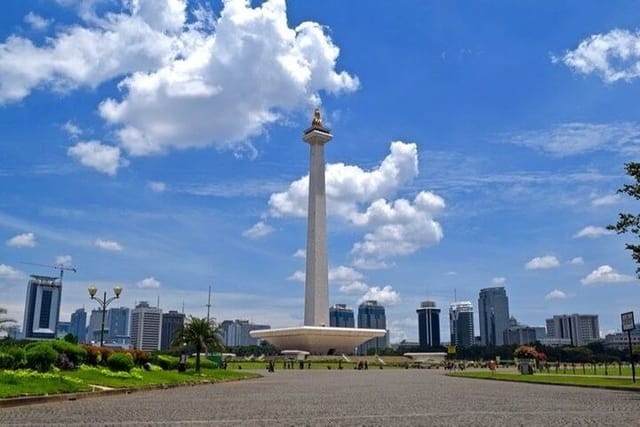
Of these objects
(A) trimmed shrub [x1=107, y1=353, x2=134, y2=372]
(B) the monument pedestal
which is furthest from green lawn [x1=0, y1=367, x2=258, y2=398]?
(B) the monument pedestal

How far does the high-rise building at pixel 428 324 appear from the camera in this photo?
535 feet

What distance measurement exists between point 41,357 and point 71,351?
8.59 ft

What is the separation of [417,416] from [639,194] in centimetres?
1642

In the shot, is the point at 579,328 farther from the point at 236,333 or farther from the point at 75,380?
the point at 75,380

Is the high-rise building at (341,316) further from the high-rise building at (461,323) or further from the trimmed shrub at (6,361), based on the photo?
the trimmed shrub at (6,361)

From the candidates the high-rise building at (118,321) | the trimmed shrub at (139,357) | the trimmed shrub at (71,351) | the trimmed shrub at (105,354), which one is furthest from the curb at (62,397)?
the high-rise building at (118,321)

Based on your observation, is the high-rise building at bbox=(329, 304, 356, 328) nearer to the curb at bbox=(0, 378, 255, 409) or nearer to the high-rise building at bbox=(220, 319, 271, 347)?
the high-rise building at bbox=(220, 319, 271, 347)

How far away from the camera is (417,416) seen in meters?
13.6

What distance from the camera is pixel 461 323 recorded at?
173 m

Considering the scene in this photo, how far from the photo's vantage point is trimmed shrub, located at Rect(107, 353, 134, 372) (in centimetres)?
2669

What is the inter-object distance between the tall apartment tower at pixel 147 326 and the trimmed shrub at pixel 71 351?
12440 centimetres

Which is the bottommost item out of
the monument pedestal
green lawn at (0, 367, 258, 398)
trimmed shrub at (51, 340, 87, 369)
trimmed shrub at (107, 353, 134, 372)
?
green lawn at (0, 367, 258, 398)

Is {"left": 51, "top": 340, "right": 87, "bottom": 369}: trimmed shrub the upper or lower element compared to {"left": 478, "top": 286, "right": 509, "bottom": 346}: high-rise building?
lower

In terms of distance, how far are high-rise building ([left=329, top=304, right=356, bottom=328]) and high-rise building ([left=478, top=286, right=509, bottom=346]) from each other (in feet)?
116
